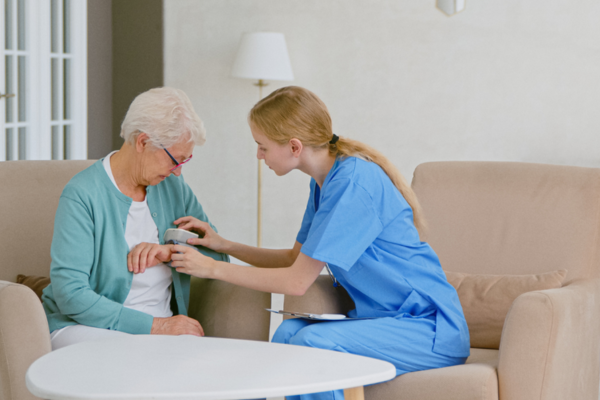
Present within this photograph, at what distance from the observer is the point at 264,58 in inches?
155

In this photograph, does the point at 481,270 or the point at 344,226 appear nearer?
the point at 344,226

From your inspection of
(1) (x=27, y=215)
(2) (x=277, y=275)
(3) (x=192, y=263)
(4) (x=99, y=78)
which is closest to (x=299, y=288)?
(2) (x=277, y=275)

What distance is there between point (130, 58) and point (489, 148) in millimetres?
2555

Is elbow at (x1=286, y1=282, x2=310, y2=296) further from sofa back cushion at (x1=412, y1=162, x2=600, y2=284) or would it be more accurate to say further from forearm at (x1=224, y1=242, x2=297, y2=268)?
sofa back cushion at (x1=412, y1=162, x2=600, y2=284)

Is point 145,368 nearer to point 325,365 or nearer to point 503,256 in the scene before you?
point 325,365

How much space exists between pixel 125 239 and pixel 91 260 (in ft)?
0.43

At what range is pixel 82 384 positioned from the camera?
114 centimetres

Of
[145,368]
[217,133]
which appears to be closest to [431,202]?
[145,368]

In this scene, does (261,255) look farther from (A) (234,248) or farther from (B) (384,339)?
(B) (384,339)

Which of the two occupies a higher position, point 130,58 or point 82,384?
point 130,58

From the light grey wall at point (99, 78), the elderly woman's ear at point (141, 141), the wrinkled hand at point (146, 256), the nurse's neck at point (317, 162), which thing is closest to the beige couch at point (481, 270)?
the wrinkled hand at point (146, 256)

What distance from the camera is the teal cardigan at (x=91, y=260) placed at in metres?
1.59

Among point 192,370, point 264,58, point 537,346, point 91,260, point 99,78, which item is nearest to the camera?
point 192,370

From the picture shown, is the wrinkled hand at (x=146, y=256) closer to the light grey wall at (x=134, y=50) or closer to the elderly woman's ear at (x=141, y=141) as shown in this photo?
the elderly woman's ear at (x=141, y=141)
